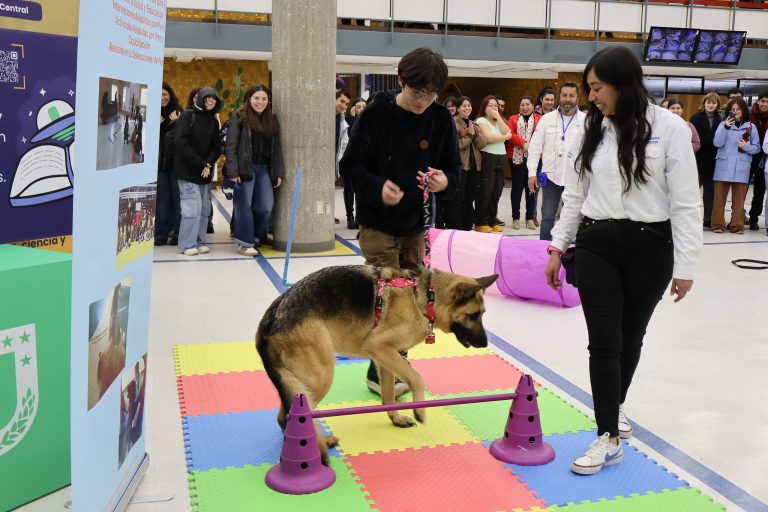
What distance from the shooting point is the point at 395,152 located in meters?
4.04

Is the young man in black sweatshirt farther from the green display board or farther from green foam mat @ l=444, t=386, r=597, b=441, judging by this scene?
the green display board

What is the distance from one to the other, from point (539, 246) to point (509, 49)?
436 inches

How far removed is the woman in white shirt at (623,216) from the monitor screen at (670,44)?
1585cm

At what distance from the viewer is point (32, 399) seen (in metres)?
3.19

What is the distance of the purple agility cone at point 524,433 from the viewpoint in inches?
146

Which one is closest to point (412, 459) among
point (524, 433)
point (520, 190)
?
point (524, 433)

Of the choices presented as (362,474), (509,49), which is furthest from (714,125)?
(362,474)

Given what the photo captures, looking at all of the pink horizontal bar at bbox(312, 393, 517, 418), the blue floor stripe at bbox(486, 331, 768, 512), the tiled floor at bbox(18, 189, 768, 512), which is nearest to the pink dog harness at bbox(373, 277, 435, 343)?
the pink horizontal bar at bbox(312, 393, 517, 418)

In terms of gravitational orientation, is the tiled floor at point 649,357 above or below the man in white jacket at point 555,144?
below

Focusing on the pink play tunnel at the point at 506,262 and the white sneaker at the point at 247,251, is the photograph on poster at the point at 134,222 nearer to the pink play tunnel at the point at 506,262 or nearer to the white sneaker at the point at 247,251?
the pink play tunnel at the point at 506,262

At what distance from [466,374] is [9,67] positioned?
3.28m

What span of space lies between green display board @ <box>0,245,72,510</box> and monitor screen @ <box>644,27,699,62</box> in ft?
56.4

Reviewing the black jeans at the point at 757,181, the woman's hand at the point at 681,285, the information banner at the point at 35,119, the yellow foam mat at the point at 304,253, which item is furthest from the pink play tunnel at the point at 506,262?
the black jeans at the point at 757,181

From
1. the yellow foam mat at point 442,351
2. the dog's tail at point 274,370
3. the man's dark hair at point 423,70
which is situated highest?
the man's dark hair at point 423,70
